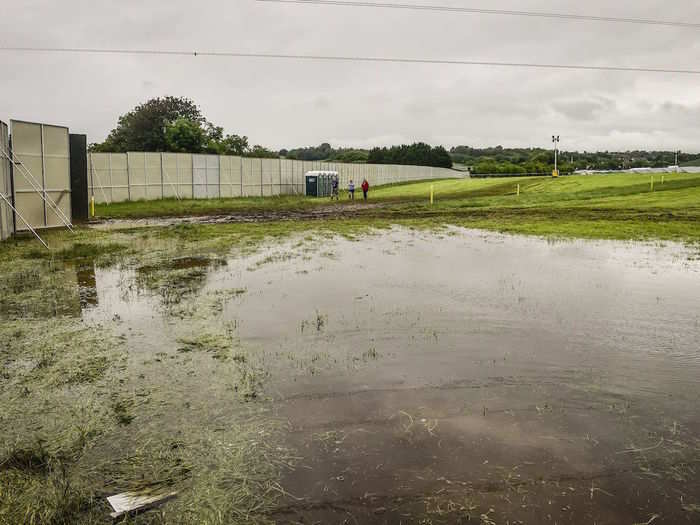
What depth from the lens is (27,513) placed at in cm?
390

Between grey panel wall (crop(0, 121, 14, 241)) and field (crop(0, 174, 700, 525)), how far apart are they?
19.8 feet

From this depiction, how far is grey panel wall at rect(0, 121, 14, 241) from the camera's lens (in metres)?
19.1

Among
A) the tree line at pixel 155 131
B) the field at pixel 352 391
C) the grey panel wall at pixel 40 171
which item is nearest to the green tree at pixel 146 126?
the tree line at pixel 155 131

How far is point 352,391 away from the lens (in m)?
6.09

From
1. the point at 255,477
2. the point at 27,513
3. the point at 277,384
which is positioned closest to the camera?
the point at 27,513

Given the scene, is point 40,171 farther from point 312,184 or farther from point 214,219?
point 312,184

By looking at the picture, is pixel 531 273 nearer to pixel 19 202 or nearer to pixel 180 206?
pixel 19 202

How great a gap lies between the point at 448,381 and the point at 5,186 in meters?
19.2

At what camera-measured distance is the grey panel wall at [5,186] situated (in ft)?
62.7

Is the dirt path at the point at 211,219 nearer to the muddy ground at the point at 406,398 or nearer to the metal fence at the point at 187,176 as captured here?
the metal fence at the point at 187,176

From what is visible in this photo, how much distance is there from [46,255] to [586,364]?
576 inches

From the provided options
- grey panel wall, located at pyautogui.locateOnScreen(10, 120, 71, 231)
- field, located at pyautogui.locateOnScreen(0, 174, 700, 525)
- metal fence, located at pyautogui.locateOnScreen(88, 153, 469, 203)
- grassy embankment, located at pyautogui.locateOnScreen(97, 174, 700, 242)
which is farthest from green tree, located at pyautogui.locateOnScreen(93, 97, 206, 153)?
field, located at pyautogui.locateOnScreen(0, 174, 700, 525)

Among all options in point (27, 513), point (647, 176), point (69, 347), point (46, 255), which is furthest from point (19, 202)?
point (647, 176)

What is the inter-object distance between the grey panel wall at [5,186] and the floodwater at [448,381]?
873 centimetres
